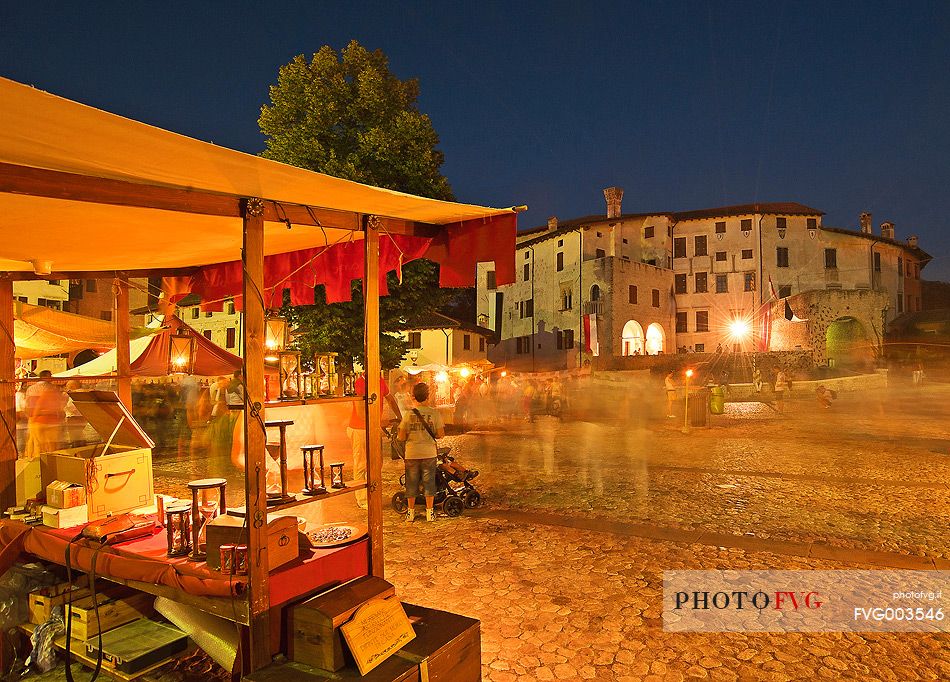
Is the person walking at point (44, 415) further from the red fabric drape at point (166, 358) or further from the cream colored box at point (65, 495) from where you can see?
the cream colored box at point (65, 495)

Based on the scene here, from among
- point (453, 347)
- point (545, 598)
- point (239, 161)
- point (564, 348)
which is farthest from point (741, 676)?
point (564, 348)

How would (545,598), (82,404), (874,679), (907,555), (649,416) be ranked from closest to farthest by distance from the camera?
1. (874,679)
2. (82,404)
3. (545,598)
4. (907,555)
5. (649,416)

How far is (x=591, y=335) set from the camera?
43719 mm

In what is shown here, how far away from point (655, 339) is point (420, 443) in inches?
1745

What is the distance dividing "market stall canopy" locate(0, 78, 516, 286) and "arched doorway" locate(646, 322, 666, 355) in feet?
151

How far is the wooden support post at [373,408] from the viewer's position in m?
4.21

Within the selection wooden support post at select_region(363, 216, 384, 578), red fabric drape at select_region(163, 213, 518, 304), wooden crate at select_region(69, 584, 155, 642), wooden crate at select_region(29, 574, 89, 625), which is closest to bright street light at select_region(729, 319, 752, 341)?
red fabric drape at select_region(163, 213, 518, 304)

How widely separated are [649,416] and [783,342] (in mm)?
27461

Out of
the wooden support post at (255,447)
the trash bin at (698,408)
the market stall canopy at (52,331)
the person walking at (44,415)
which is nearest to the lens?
the wooden support post at (255,447)

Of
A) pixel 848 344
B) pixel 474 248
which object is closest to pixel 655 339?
pixel 848 344

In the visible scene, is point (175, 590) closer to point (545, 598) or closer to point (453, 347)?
point (545, 598)

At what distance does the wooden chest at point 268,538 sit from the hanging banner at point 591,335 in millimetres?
41146

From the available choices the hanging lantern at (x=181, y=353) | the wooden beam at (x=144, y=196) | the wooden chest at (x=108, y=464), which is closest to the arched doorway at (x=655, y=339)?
the hanging lantern at (x=181, y=353)

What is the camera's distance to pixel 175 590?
3.66m
